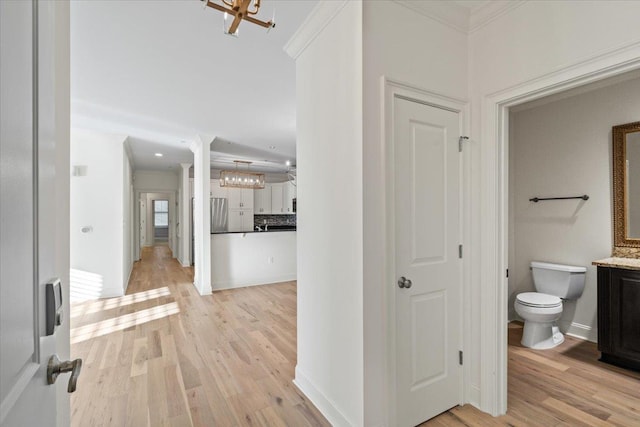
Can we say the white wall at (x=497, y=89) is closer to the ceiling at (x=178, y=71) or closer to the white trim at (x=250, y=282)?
the ceiling at (x=178, y=71)

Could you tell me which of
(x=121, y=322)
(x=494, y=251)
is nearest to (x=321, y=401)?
(x=494, y=251)

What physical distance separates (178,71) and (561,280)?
167 inches

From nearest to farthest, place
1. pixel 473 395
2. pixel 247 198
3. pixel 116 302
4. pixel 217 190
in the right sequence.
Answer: pixel 473 395 < pixel 116 302 < pixel 217 190 < pixel 247 198

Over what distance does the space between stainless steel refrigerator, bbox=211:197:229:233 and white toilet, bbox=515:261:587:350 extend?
6.84 m

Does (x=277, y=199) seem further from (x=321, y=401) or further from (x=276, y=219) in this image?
(x=321, y=401)

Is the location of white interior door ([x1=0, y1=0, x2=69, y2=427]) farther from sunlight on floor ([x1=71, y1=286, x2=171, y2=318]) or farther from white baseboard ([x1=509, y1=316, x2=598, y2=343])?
sunlight on floor ([x1=71, y1=286, x2=171, y2=318])

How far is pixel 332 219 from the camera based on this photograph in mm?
1965

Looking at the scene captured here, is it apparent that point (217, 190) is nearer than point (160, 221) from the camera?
Yes

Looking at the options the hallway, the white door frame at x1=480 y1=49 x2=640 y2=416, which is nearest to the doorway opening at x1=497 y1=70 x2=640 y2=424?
the white door frame at x1=480 y1=49 x2=640 y2=416

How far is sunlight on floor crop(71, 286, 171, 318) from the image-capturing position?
13.9 feet

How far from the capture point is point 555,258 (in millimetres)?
3322

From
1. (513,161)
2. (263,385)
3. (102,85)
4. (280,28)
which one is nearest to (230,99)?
(102,85)

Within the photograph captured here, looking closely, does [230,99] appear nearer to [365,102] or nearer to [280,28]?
[280,28]

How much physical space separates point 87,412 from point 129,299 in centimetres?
309
